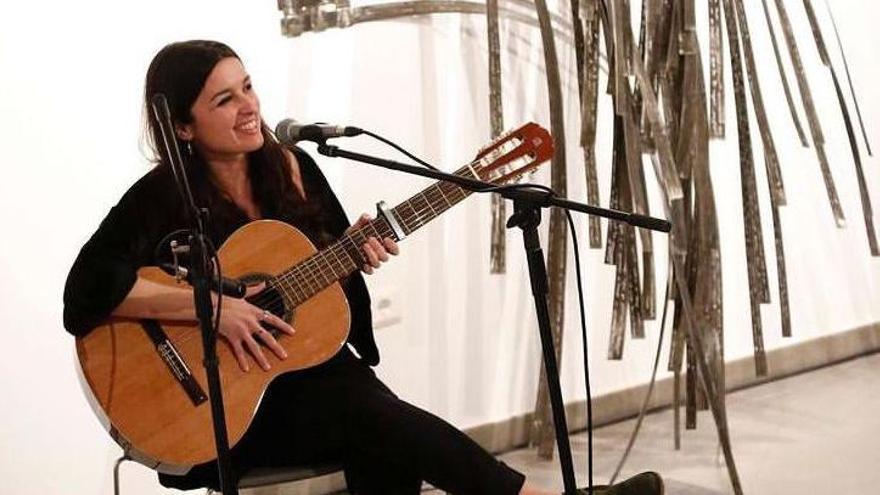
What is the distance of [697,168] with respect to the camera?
295cm

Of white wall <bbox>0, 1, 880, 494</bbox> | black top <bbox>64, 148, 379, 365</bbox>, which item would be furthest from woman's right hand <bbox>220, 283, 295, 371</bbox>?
white wall <bbox>0, 1, 880, 494</bbox>

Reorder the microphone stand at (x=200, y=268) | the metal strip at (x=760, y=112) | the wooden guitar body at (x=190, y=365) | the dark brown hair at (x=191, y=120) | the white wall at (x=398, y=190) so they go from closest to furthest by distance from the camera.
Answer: the microphone stand at (x=200, y=268) < the wooden guitar body at (x=190, y=365) < the dark brown hair at (x=191, y=120) < the white wall at (x=398, y=190) < the metal strip at (x=760, y=112)

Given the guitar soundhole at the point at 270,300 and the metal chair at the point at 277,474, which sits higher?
the guitar soundhole at the point at 270,300

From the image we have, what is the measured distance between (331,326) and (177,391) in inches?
11.0

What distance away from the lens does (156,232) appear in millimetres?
2400

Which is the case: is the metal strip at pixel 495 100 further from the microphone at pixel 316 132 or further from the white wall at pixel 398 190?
the microphone at pixel 316 132

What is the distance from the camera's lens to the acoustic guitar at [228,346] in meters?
2.29

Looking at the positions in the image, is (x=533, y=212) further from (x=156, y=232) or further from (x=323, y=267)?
(x=156, y=232)

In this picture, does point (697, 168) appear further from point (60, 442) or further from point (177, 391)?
point (60, 442)

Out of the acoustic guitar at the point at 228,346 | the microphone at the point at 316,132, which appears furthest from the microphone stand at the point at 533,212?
the acoustic guitar at the point at 228,346

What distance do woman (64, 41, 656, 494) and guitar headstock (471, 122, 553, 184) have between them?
21cm

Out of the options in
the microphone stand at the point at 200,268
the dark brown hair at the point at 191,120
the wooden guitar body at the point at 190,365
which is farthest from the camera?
the dark brown hair at the point at 191,120

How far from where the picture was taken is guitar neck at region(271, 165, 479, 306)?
93.7 inches

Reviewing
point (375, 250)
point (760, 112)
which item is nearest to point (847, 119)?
point (760, 112)
